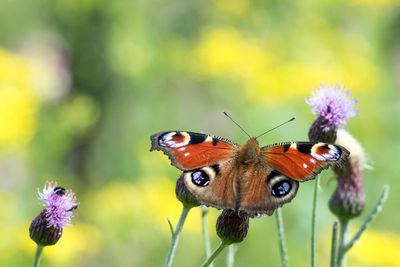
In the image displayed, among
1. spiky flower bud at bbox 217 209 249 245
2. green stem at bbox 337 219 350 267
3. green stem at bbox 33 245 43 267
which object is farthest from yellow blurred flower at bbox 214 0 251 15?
green stem at bbox 33 245 43 267

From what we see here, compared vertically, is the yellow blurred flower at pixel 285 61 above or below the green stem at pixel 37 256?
above

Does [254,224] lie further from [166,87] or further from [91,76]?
[91,76]

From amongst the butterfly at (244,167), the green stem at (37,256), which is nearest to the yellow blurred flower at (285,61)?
the butterfly at (244,167)

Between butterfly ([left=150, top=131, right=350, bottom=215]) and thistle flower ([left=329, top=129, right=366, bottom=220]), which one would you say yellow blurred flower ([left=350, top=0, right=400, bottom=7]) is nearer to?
thistle flower ([left=329, top=129, right=366, bottom=220])

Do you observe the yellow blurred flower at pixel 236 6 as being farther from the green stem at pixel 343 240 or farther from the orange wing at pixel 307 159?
the orange wing at pixel 307 159

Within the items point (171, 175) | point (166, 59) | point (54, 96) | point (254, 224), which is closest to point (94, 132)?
point (54, 96)

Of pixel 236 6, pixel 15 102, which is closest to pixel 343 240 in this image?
pixel 15 102

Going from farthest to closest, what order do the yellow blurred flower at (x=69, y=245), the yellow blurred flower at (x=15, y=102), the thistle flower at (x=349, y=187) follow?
the yellow blurred flower at (x=15, y=102) < the yellow blurred flower at (x=69, y=245) < the thistle flower at (x=349, y=187)
